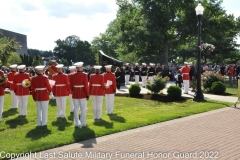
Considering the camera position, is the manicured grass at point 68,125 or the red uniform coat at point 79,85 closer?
the manicured grass at point 68,125

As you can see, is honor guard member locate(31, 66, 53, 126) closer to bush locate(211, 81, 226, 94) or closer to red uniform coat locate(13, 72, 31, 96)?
red uniform coat locate(13, 72, 31, 96)

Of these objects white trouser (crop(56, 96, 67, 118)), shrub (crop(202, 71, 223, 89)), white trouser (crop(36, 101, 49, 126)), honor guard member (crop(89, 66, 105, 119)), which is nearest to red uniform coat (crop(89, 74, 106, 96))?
honor guard member (crop(89, 66, 105, 119))

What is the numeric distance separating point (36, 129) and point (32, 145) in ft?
6.34

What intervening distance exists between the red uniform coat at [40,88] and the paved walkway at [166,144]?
2558 millimetres

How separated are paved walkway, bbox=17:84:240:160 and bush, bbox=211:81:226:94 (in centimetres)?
812

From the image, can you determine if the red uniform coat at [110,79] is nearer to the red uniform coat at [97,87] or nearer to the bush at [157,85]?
the red uniform coat at [97,87]

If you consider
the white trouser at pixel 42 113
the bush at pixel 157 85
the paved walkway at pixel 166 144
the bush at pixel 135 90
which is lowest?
the paved walkway at pixel 166 144

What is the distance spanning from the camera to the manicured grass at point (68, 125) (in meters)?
7.44

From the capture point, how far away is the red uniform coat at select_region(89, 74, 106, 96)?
10.5 meters

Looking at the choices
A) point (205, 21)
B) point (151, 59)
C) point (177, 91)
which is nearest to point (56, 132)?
point (177, 91)

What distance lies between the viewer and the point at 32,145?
7148mm

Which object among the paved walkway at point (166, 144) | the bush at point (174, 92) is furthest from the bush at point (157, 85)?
the paved walkway at point (166, 144)

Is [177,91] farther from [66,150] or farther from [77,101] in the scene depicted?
[66,150]

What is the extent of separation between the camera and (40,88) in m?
9.48
